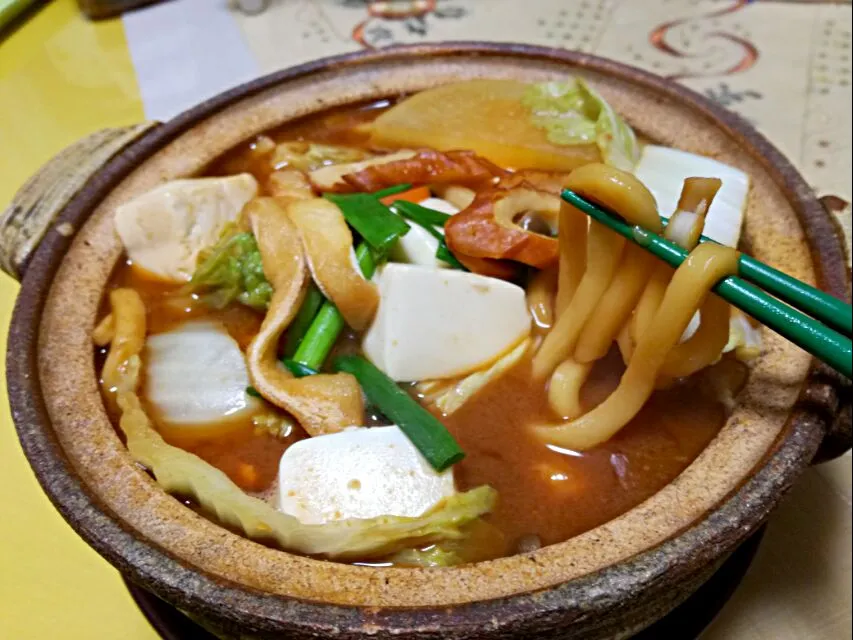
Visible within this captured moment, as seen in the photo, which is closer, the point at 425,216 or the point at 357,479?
the point at 357,479

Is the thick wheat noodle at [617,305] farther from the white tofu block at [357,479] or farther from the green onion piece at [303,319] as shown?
the green onion piece at [303,319]

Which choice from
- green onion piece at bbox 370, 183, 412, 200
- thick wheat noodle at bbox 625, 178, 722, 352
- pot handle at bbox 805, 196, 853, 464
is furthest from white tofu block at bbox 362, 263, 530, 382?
pot handle at bbox 805, 196, 853, 464

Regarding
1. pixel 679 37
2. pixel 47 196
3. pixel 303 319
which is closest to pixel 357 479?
pixel 303 319

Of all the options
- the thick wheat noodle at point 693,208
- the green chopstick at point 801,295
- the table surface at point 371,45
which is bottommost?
the table surface at point 371,45

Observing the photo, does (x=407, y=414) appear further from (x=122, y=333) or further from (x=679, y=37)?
(x=679, y=37)

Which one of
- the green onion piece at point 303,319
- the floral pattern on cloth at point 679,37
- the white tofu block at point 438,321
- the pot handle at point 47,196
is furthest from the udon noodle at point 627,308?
the floral pattern on cloth at point 679,37

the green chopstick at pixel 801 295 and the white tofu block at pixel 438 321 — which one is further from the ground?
the green chopstick at pixel 801 295

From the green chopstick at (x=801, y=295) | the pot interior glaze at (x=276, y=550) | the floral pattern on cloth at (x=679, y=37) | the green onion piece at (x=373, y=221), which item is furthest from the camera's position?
the floral pattern on cloth at (x=679, y=37)

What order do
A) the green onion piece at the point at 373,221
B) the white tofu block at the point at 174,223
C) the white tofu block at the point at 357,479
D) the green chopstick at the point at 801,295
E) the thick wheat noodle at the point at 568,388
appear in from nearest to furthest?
the green chopstick at the point at 801,295
the white tofu block at the point at 357,479
the thick wheat noodle at the point at 568,388
the green onion piece at the point at 373,221
the white tofu block at the point at 174,223

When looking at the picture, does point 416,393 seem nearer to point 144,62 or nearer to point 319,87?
point 319,87
